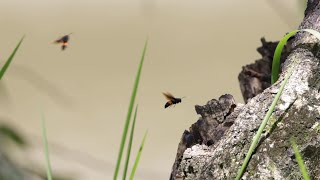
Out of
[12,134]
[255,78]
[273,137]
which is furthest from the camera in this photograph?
[255,78]

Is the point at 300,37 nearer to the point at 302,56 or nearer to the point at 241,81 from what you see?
the point at 302,56

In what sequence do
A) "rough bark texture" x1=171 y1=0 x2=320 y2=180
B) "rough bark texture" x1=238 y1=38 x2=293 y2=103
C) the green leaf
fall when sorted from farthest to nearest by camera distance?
"rough bark texture" x1=238 y1=38 x2=293 y2=103, "rough bark texture" x1=171 y1=0 x2=320 y2=180, the green leaf

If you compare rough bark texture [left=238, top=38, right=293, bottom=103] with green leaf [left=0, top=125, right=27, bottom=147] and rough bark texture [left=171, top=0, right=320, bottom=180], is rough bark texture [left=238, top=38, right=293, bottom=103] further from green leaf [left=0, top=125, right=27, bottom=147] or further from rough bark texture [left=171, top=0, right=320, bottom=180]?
green leaf [left=0, top=125, right=27, bottom=147]

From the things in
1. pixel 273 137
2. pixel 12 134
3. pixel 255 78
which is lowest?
pixel 12 134

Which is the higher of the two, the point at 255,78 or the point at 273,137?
the point at 255,78

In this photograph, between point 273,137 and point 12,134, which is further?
point 273,137

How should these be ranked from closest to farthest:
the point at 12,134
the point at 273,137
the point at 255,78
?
1. the point at 12,134
2. the point at 273,137
3. the point at 255,78

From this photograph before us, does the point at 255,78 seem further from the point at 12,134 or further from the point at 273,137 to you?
the point at 12,134

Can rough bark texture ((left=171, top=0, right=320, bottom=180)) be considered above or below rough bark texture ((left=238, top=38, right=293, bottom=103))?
below

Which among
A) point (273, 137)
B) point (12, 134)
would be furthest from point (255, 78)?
point (12, 134)

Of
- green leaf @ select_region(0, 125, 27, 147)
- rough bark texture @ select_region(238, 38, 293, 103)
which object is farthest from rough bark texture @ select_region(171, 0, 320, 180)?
green leaf @ select_region(0, 125, 27, 147)
